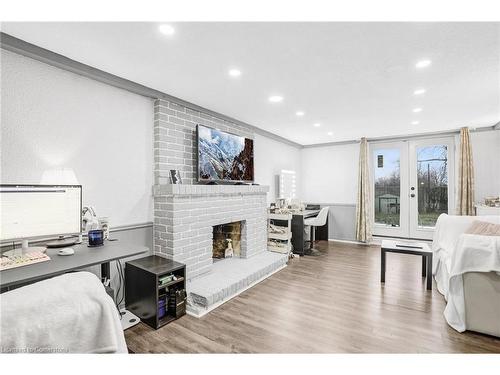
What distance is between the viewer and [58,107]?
209 centimetres

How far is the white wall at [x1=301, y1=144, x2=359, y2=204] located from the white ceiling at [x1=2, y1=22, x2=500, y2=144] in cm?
234

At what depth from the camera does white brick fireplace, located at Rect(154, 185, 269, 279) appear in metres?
2.68

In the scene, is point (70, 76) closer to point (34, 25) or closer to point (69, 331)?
point (34, 25)

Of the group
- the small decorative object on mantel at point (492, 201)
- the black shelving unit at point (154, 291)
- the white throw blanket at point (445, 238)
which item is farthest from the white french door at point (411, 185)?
the black shelving unit at point (154, 291)

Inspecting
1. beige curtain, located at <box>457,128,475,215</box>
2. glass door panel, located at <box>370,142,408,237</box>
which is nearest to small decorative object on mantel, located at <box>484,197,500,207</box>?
beige curtain, located at <box>457,128,475,215</box>

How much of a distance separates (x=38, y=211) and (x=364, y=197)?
5293mm

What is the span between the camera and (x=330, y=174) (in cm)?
600

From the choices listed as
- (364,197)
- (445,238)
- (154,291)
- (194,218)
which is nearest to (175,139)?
(194,218)

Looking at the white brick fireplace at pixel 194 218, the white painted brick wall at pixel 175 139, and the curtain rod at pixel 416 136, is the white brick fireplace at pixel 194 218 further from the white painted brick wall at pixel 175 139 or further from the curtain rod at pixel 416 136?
the curtain rod at pixel 416 136

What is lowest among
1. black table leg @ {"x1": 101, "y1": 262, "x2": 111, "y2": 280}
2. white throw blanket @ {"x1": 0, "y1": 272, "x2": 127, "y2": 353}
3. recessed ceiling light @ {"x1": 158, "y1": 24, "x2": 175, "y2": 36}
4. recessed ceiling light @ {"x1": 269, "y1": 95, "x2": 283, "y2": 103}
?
black table leg @ {"x1": 101, "y1": 262, "x2": 111, "y2": 280}

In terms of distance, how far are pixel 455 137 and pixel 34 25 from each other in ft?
20.1

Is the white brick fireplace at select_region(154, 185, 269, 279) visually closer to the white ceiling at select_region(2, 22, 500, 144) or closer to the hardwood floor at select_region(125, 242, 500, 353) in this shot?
the hardwood floor at select_region(125, 242, 500, 353)

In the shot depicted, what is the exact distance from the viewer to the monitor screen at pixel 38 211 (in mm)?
1524
